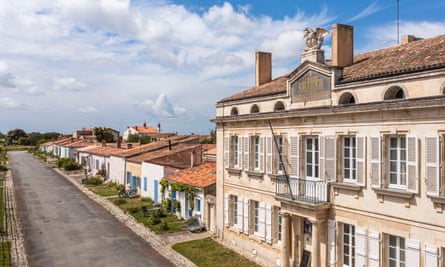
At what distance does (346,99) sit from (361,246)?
5254mm

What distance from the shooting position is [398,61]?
13.6m

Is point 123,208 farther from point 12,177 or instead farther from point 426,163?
point 12,177

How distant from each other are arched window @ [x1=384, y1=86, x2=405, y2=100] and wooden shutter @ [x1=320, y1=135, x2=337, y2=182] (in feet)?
8.21

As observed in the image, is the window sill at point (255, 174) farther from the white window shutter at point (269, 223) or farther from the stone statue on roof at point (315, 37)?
the stone statue on roof at point (315, 37)

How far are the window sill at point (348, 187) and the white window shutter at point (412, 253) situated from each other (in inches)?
88.6

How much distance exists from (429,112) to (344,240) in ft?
19.0

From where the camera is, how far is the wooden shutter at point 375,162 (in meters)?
12.6

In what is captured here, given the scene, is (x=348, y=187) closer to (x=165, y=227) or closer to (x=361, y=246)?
(x=361, y=246)

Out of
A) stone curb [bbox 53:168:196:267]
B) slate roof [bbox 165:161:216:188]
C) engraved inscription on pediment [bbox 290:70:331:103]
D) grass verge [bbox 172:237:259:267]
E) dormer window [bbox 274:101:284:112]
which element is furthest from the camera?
slate roof [bbox 165:161:216:188]

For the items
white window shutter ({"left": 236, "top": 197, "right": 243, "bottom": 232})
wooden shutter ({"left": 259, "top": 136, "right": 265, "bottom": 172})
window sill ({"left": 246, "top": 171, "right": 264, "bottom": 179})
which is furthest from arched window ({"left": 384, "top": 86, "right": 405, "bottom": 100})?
white window shutter ({"left": 236, "top": 197, "right": 243, "bottom": 232})

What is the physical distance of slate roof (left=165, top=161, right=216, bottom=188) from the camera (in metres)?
24.7

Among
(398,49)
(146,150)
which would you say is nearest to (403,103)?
(398,49)

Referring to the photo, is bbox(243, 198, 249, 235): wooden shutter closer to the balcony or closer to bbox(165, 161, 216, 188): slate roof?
the balcony

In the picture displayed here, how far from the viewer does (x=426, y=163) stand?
11289 mm
